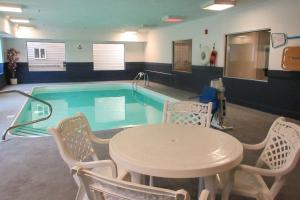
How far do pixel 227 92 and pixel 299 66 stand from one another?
245cm

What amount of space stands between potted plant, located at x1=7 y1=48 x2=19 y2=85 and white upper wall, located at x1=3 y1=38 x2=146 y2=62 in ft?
0.86

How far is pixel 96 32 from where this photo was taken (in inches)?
467

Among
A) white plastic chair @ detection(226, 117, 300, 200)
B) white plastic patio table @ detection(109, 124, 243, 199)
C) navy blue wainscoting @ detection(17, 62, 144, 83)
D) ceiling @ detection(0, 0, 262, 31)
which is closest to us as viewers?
white plastic patio table @ detection(109, 124, 243, 199)

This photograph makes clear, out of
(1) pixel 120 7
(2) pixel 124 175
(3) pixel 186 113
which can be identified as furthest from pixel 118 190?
(1) pixel 120 7

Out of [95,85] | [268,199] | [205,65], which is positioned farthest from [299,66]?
[95,85]

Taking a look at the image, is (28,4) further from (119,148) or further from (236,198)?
(236,198)

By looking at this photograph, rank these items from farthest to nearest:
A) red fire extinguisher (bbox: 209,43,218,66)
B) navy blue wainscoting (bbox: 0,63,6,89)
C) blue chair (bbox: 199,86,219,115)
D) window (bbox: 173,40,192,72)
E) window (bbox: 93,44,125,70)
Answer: window (bbox: 93,44,125,70), window (bbox: 173,40,192,72), navy blue wainscoting (bbox: 0,63,6,89), red fire extinguisher (bbox: 209,43,218,66), blue chair (bbox: 199,86,219,115)

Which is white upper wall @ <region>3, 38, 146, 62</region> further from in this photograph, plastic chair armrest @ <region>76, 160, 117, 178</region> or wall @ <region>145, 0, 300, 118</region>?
plastic chair armrest @ <region>76, 160, 117, 178</region>

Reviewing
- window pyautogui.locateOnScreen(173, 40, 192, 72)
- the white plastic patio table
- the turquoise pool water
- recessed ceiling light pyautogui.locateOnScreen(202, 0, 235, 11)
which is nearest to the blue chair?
the turquoise pool water

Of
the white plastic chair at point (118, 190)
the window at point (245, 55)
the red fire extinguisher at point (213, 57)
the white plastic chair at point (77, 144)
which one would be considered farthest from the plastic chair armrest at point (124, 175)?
the red fire extinguisher at point (213, 57)

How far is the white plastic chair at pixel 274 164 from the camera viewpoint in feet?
5.09

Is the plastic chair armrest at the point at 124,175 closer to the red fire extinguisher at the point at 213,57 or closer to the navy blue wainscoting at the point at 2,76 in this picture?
the red fire extinguisher at the point at 213,57

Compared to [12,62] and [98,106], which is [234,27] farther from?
[12,62]

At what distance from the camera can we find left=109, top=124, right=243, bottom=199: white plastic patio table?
1.36 metres
